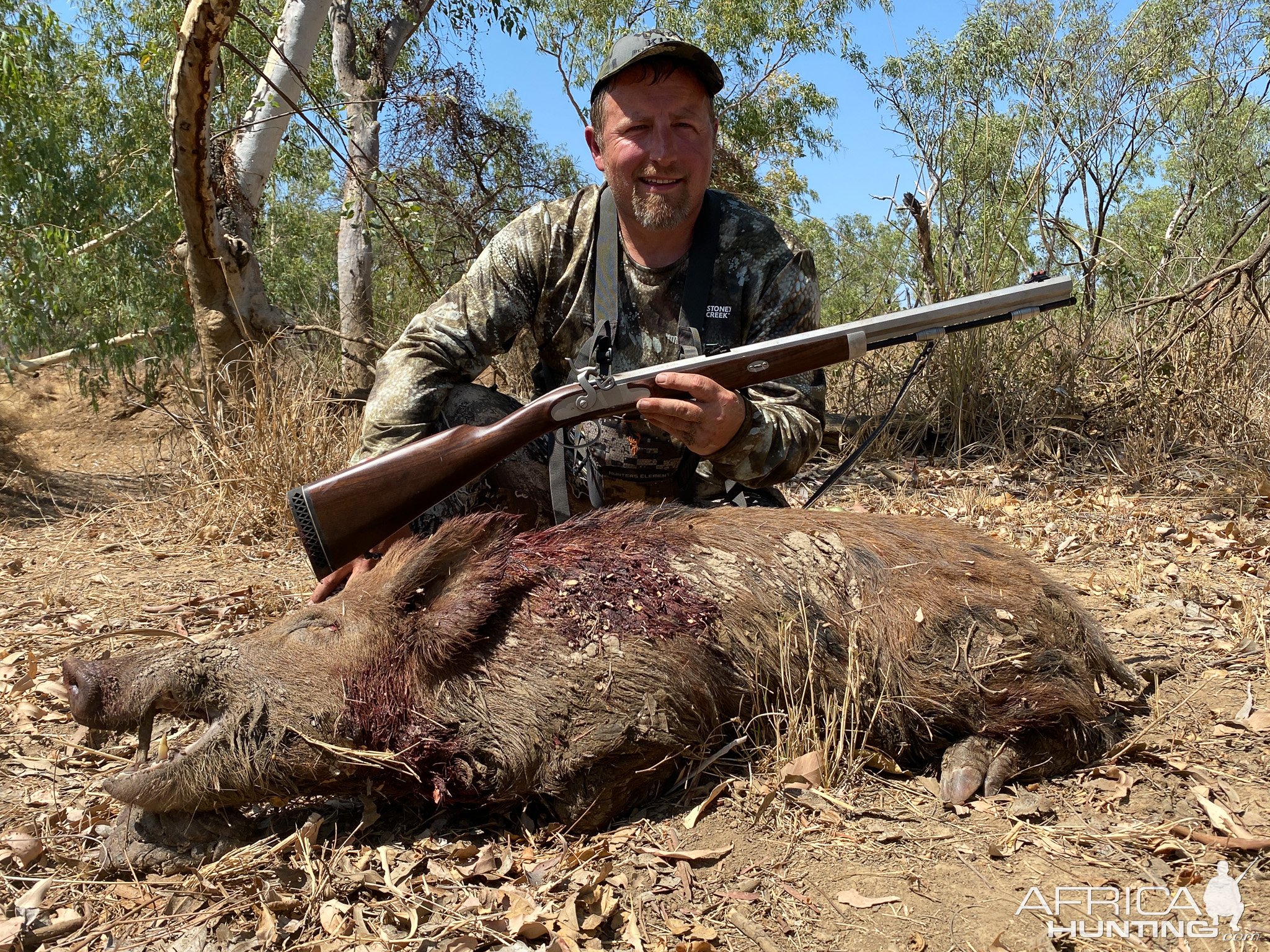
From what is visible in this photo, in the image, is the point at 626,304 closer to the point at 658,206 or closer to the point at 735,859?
the point at 658,206

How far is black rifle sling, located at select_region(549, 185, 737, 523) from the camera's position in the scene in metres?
3.69

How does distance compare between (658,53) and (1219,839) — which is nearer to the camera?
(1219,839)

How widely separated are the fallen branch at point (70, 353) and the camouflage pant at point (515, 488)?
5.40 m

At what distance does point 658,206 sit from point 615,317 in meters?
0.45

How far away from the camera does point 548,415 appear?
3094 millimetres

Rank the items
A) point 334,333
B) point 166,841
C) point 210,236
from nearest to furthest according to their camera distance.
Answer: point 166,841, point 210,236, point 334,333

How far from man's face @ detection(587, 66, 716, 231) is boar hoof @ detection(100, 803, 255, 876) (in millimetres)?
2534

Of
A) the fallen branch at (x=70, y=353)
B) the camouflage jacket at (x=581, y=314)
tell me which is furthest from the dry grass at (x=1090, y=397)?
the fallen branch at (x=70, y=353)

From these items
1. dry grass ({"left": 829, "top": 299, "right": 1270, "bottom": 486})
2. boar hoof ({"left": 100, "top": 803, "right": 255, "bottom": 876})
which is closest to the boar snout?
boar hoof ({"left": 100, "top": 803, "right": 255, "bottom": 876})

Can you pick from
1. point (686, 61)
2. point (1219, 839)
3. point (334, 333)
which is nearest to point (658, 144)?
point (686, 61)

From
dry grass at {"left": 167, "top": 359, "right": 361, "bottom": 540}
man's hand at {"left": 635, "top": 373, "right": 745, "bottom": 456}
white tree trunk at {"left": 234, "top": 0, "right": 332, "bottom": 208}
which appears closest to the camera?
man's hand at {"left": 635, "top": 373, "right": 745, "bottom": 456}

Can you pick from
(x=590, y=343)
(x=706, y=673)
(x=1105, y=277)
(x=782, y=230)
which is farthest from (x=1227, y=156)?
(x=706, y=673)

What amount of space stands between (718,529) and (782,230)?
5.40 feet
